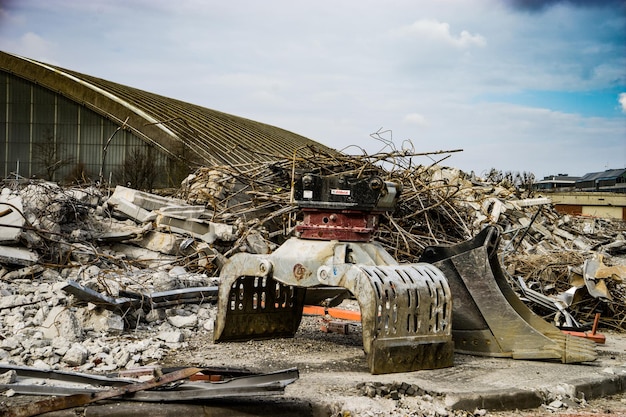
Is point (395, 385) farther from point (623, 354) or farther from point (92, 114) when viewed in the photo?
point (92, 114)

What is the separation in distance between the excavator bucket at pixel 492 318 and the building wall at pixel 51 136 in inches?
771

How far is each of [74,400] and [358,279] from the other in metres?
2.02

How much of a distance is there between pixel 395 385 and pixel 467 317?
61.0 inches

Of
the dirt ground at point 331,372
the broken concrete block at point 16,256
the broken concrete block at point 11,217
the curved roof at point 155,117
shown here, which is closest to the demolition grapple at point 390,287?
the dirt ground at point 331,372

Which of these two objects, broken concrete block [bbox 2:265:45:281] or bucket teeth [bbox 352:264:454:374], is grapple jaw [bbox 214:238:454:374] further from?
broken concrete block [bbox 2:265:45:281]

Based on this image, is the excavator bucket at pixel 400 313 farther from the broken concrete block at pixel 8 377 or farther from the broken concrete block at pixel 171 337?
the broken concrete block at pixel 8 377

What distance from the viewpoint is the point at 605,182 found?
4447 centimetres

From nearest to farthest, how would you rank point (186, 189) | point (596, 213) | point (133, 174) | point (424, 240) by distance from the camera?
point (424, 240) < point (186, 189) < point (133, 174) < point (596, 213)

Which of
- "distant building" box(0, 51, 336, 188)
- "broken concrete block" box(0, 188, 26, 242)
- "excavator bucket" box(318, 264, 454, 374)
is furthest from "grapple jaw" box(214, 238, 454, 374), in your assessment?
"distant building" box(0, 51, 336, 188)

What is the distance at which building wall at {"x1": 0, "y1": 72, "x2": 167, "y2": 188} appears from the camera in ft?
79.3

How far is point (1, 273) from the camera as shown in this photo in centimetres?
736

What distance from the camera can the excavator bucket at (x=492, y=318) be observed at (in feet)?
17.9

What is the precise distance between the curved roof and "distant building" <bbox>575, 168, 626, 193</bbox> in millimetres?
24329

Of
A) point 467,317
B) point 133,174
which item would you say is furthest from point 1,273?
point 133,174
